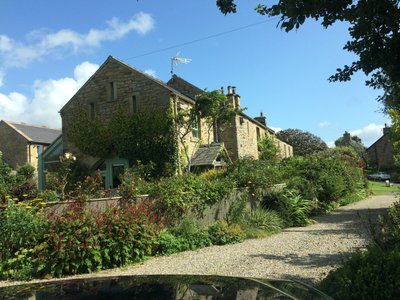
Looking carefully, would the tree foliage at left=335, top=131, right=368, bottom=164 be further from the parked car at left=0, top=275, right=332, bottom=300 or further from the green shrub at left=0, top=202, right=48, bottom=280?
the parked car at left=0, top=275, right=332, bottom=300

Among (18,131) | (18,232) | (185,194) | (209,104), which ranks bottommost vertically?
(18,232)

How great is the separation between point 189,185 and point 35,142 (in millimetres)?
30982

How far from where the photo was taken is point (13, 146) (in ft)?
127

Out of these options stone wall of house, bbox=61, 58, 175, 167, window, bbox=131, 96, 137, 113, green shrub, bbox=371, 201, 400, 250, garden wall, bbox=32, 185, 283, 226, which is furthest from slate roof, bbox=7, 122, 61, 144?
green shrub, bbox=371, 201, 400, 250


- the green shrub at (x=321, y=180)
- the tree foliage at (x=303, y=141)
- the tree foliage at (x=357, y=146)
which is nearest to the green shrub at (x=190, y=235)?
the green shrub at (x=321, y=180)

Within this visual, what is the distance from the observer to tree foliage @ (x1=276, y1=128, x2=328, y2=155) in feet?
178

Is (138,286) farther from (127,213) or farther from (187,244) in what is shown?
(187,244)

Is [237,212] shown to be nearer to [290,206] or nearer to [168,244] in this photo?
[290,206]

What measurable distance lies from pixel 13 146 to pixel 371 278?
40.0m

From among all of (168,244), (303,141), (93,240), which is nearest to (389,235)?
(168,244)

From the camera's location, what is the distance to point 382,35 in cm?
464

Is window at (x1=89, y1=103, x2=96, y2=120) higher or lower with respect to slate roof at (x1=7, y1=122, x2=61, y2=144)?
lower

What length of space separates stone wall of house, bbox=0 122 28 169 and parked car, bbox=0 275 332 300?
38311mm

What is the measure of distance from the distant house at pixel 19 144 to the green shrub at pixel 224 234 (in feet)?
102
